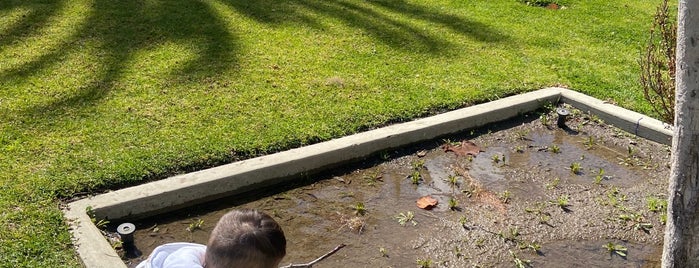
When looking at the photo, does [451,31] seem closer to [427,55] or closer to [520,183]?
[427,55]

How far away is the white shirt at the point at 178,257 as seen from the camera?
271 cm

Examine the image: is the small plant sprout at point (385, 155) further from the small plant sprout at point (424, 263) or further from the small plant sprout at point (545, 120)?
the small plant sprout at point (545, 120)

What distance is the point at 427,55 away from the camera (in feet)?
22.6

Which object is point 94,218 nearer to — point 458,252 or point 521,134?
point 458,252

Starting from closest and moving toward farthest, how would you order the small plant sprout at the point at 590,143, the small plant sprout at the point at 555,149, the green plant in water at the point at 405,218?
the green plant in water at the point at 405,218 < the small plant sprout at the point at 555,149 < the small plant sprout at the point at 590,143

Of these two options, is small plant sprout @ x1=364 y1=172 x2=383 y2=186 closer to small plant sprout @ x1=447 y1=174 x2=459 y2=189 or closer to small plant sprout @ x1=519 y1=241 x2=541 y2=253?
small plant sprout @ x1=447 y1=174 x2=459 y2=189

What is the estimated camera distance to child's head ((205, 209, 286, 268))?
8.43 ft

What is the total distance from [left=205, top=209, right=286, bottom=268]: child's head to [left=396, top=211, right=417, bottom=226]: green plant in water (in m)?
1.81

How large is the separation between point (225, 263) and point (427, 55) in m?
4.59

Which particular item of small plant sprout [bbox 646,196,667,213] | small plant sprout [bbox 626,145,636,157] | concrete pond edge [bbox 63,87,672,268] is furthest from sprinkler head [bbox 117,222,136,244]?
small plant sprout [bbox 626,145,636,157]

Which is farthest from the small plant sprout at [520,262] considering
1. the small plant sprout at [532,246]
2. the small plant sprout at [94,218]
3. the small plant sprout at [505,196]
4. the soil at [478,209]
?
the small plant sprout at [94,218]

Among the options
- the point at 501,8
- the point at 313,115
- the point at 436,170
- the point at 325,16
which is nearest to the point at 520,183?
the point at 436,170

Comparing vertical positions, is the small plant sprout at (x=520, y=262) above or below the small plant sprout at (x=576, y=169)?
below

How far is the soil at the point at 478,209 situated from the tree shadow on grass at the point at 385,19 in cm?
198
